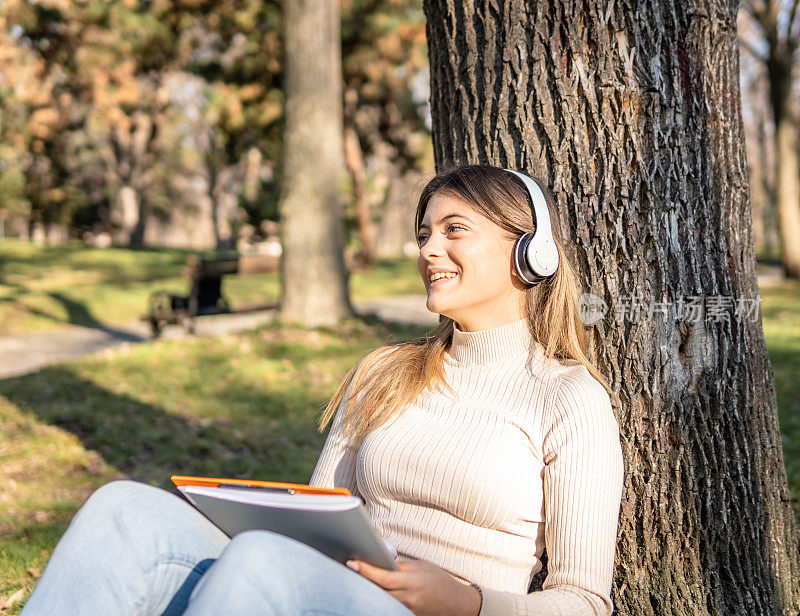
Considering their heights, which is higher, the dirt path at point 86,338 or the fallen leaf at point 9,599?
the dirt path at point 86,338

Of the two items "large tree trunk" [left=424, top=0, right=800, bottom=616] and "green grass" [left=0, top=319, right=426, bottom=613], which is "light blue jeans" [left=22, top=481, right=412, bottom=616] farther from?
"green grass" [left=0, top=319, right=426, bottom=613]

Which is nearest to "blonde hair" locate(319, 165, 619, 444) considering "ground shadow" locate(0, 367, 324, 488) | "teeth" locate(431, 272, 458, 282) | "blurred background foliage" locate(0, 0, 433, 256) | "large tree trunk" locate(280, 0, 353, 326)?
"teeth" locate(431, 272, 458, 282)

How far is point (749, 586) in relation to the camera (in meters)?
2.65

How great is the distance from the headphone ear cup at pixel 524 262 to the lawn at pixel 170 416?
79cm

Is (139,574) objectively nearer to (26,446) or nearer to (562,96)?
(562,96)

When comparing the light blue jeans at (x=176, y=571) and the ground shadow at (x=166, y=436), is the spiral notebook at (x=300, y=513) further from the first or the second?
the ground shadow at (x=166, y=436)

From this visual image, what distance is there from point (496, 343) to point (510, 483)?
476 mm

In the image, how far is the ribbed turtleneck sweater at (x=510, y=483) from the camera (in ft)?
6.67

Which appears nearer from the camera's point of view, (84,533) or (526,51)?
(84,533)

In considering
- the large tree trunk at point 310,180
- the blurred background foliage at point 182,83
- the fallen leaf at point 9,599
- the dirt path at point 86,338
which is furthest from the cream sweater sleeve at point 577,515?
the blurred background foliage at point 182,83

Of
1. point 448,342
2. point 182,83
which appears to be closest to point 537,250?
point 448,342

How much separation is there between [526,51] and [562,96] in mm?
203

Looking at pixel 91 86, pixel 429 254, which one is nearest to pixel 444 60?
pixel 429 254

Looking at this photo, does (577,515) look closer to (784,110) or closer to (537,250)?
(537,250)
